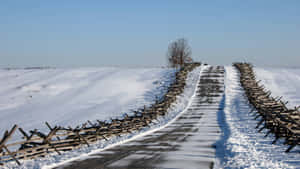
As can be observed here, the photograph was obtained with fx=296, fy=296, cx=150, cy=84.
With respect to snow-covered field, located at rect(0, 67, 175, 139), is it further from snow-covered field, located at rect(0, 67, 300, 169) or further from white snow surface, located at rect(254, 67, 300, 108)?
Answer: white snow surface, located at rect(254, 67, 300, 108)

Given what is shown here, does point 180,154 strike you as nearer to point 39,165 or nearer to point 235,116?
point 39,165

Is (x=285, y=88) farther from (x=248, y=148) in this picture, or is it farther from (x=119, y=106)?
(x=248, y=148)

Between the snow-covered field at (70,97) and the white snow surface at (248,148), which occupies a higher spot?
the white snow surface at (248,148)

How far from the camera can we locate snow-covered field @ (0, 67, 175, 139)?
1012 inches

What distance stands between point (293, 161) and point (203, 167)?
260cm

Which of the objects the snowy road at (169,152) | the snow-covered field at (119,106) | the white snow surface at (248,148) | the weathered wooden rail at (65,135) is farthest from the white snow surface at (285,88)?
the weathered wooden rail at (65,135)

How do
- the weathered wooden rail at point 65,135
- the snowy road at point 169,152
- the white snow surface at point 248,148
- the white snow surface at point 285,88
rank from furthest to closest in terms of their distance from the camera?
the white snow surface at point 285,88
the weathered wooden rail at point 65,135
the snowy road at point 169,152
the white snow surface at point 248,148

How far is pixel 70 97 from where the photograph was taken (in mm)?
35125

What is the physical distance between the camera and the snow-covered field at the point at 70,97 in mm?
25716

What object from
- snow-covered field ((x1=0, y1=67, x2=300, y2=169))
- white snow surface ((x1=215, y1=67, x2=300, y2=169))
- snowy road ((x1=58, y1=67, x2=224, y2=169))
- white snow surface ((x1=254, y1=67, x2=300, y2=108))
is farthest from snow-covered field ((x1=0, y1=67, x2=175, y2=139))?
white snow surface ((x1=254, y1=67, x2=300, y2=108))

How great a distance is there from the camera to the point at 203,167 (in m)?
7.90

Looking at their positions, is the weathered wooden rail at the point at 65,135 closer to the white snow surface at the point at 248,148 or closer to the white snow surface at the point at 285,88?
the white snow surface at the point at 248,148

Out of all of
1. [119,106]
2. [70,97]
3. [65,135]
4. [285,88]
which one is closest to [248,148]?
[65,135]

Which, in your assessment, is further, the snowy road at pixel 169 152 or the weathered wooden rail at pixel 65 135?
the weathered wooden rail at pixel 65 135
